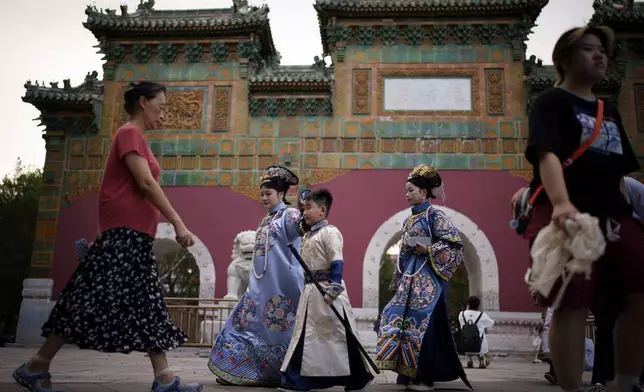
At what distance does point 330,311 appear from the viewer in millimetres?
3572

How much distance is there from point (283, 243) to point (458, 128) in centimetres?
795

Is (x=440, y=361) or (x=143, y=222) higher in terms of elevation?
(x=143, y=222)

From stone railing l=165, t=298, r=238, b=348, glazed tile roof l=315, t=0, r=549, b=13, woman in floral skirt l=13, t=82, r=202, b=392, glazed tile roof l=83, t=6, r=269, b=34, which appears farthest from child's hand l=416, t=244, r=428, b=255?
glazed tile roof l=83, t=6, r=269, b=34

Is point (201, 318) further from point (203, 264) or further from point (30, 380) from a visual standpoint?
point (30, 380)

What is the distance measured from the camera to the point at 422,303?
4.07m

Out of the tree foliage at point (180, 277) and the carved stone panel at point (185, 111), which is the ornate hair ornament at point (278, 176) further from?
the tree foliage at point (180, 277)

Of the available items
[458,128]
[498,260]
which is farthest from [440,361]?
[458,128]

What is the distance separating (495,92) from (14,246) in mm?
14929

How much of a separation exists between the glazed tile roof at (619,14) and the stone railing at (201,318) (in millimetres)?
9182

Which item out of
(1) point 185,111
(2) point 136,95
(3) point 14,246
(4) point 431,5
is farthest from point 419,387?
(3) point 14,246

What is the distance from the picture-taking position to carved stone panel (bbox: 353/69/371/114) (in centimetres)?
1150

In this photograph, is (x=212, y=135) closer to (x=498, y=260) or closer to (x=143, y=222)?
(x=498, y=260)

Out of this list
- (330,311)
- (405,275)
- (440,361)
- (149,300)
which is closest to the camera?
(149,300)

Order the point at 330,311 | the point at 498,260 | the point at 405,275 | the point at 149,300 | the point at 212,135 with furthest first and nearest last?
1. the point at 212,135
2. the point at 498,260
3. the point at 405,275
4. the point at 330,311
5. the point at 149,300
